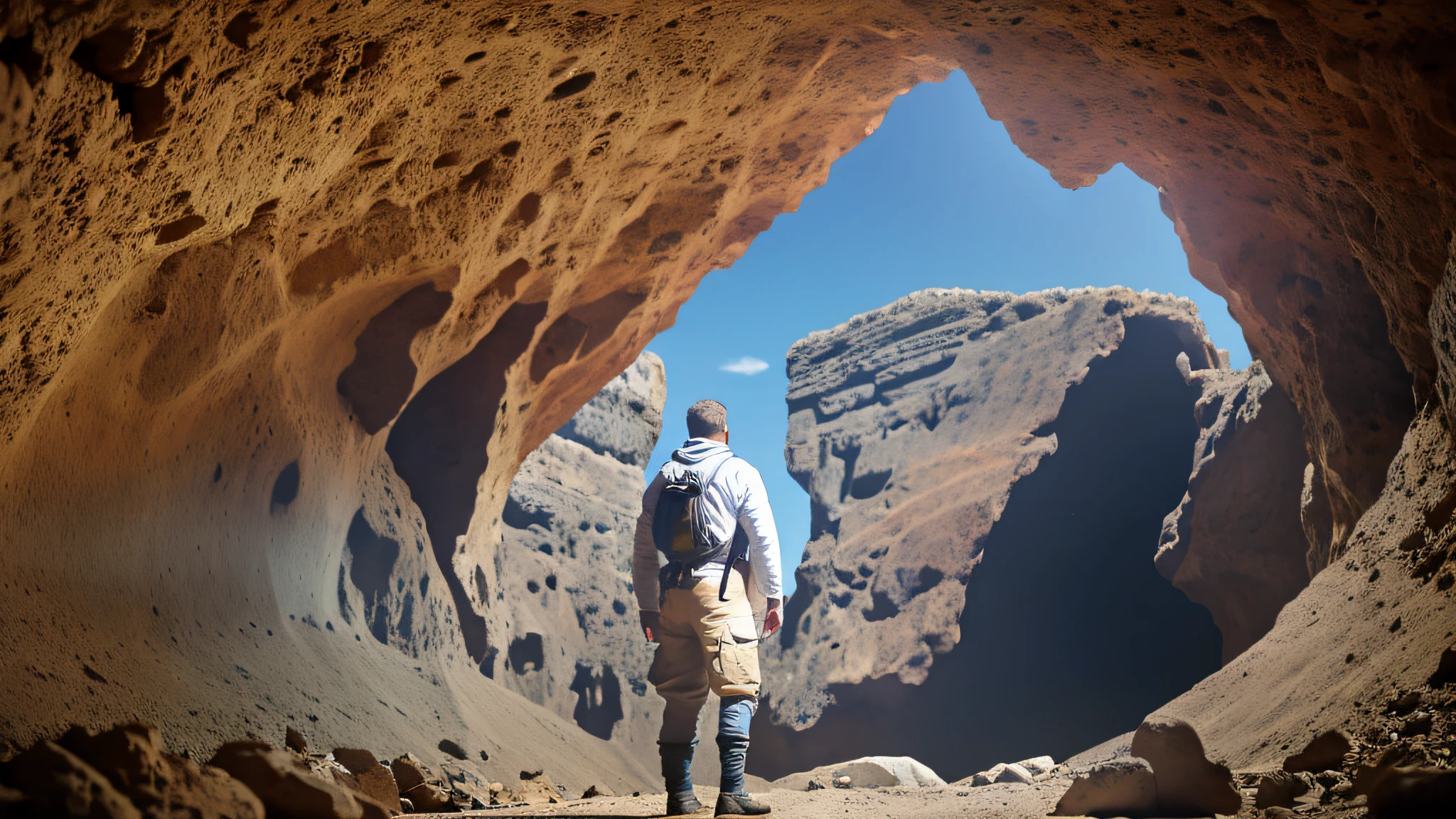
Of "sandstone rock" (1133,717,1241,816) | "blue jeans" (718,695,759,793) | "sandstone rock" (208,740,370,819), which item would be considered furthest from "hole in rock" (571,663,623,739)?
"sandstone rock" (208,740,370,819)

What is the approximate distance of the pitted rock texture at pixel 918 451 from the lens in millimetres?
13320

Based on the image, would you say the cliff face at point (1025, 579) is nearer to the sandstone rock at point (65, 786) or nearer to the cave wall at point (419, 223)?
the cave wall at point (419, 223)

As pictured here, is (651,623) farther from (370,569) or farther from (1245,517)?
(1245,517)

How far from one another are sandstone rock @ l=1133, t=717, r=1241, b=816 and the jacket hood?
72.9 inches

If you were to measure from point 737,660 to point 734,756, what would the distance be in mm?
319

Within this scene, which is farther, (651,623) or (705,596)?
(651,623)

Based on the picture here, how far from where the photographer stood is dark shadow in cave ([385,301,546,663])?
7.55 metres

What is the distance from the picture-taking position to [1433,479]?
13.6ft

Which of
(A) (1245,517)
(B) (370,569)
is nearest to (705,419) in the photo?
(B) (370,569)

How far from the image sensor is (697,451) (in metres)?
3.64

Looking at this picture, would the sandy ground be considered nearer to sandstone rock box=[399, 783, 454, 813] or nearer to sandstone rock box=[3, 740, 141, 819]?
sandstone rock box=[399, 783, 454, 813]

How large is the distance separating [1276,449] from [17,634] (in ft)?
31.7

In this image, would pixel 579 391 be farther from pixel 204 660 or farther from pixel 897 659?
pixel 897 659

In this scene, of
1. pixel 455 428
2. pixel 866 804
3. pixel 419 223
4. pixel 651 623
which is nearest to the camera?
pixel 651 623
